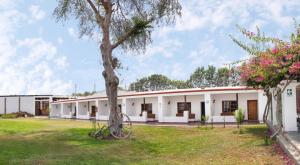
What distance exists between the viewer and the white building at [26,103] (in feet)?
220

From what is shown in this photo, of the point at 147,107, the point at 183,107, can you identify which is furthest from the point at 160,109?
the point at 147,107

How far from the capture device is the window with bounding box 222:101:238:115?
3578 centimetres

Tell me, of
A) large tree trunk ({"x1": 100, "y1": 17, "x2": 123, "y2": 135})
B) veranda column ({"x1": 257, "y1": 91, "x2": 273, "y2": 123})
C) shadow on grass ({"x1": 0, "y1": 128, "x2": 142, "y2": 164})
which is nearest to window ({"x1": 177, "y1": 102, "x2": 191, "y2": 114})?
veranda column ({"x1": 257, "y1": 91, "x2": 273, "y2": 123})

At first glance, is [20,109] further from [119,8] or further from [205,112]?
[119,8]

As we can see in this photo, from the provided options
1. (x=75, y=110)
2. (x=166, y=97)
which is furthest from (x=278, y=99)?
(x=75, y=110)

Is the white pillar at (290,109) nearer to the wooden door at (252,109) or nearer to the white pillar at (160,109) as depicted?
the wooden door at (252,109)

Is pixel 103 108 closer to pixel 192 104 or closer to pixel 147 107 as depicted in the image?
pixel 147 107

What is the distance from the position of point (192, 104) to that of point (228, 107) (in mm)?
3415

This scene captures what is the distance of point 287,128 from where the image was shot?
62.8 ft

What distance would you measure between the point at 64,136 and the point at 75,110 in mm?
35055

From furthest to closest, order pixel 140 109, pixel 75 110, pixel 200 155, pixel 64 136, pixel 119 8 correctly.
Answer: pixel 75 110 < pixel 140 109 < pixel 119 8 < pixel 64 136 < pixel 200 155

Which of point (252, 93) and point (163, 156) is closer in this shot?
point (163, 156)

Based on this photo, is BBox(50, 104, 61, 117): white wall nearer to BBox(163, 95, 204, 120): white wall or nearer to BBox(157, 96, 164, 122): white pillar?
BBox(163, 95, 204, 120): white wall

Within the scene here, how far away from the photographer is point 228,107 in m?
36.2
